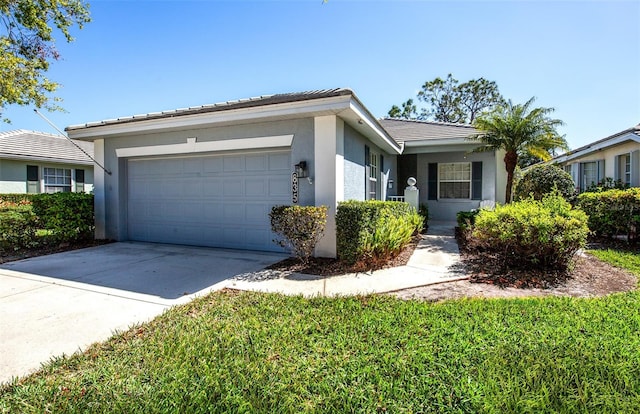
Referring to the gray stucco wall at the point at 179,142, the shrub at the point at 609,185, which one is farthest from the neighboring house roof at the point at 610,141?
the gray stucco wall at the point at 179,142

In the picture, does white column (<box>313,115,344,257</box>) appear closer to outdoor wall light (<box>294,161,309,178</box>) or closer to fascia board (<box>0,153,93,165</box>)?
outdoor wall light (<box>294,161,309,178</box>)

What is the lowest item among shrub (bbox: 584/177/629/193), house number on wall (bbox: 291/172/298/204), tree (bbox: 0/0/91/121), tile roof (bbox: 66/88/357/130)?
house number on wall (bbox: 291/172/298/204)

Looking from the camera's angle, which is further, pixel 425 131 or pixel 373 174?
pixel 425 131

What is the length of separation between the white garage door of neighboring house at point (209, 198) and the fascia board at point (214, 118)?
3.41 feet

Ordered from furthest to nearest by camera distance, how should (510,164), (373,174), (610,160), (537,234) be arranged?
(610,160)
(510,164)
(373,174)
(537,234)

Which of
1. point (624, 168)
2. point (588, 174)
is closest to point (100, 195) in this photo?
point (624, 168)

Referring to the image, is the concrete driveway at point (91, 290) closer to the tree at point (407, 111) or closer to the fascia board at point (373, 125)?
the fascia board at point (373, 125)

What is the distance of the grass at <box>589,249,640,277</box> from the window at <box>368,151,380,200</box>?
18.9 feet

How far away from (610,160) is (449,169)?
6.76 meters

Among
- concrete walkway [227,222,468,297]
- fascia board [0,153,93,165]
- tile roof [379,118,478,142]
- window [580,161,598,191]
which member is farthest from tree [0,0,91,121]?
window [580,161,598,191]

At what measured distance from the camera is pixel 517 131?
11.2 meters

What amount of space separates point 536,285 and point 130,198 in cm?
1042

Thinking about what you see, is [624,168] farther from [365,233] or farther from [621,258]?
[365,233]

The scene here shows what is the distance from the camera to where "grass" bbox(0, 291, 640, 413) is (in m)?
2.31
